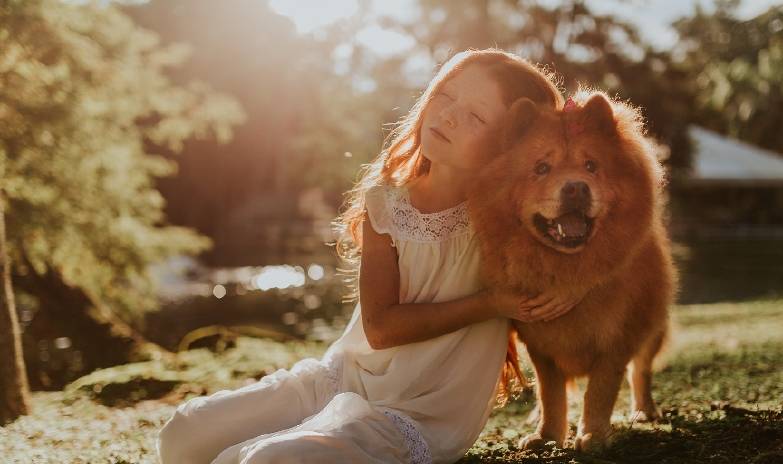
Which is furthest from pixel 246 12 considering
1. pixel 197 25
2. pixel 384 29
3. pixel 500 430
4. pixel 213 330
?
pixel 500 430

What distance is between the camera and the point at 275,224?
3756 centimetres

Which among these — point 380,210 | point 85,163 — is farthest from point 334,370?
point 85,163

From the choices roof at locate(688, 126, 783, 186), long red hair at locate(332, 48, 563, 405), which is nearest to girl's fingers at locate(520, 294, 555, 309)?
long red hair at locate(332, 48, 563, 405)

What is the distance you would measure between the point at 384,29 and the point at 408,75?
1.72 meters

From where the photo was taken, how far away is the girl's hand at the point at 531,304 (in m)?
3.03

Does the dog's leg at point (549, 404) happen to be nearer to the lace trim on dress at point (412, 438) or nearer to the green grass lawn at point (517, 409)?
the green grass lawn at point (517, 409)

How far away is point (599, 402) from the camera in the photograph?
329cm

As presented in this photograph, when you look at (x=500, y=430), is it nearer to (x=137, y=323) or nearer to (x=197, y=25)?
(x=137, y=323)

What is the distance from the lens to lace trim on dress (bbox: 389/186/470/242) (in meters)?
3.13

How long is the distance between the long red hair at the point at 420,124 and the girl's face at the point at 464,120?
5cm

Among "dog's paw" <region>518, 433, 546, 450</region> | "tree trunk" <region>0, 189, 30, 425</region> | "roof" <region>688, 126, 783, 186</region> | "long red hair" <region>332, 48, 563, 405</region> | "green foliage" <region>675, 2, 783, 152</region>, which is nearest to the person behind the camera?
"long red hair" <region>332, 48, 563, 405</region>

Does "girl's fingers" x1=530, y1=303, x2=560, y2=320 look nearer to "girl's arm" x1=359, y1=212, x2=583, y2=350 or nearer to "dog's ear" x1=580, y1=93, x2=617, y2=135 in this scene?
"girl's arm" x1=359, y1=212, x2=583, y2=350

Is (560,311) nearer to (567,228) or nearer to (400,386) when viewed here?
(567,228)

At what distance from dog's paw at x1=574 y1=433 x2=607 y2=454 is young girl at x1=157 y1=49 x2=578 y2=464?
453 millimetres
